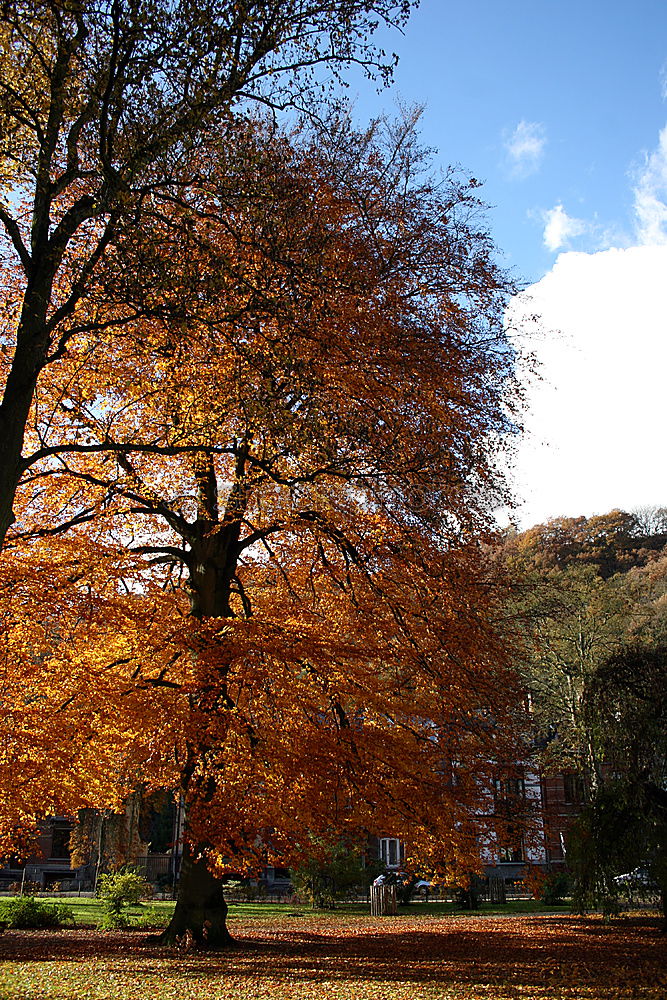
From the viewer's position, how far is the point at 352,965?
12562mm

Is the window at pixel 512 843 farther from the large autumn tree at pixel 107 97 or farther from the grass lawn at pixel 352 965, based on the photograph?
the large autumn tree at pixel 107 97

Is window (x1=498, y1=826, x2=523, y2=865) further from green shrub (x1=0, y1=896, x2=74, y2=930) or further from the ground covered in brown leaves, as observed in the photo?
green shrub (x1=0, y1=896, x2=74, y2=930)

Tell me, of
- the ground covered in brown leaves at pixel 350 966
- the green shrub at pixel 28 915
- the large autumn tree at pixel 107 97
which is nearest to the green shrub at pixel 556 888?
the ground covered in brown leaves at pixel 350 966

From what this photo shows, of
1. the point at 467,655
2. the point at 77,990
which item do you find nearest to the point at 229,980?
the point at 77,990

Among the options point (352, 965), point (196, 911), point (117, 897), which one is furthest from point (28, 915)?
point (352, 965)

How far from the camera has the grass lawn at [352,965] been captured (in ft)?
32.4

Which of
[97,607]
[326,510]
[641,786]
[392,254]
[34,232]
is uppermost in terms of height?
[392,254]

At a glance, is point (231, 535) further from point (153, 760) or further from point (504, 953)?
point (504, 953)

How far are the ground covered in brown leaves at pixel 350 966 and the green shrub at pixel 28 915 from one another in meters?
0.98

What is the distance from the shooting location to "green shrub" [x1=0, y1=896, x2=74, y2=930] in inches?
763

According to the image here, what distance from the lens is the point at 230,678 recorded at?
11.0m

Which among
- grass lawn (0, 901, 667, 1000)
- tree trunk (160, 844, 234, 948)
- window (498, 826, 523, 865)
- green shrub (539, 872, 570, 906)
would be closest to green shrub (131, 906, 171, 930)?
grass lawn (0, 901, 667, 1000)

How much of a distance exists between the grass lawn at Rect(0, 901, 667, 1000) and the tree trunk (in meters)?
0.39

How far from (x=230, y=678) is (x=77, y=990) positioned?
4141 millimetres
